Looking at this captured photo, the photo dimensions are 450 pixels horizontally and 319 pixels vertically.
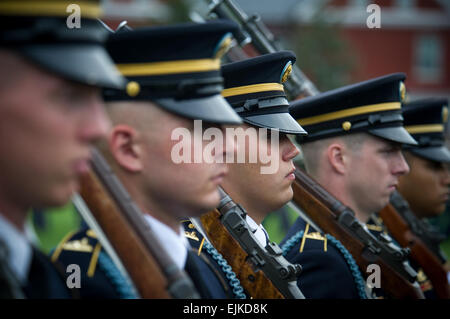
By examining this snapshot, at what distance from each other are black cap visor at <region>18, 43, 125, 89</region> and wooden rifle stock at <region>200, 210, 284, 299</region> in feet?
5.14

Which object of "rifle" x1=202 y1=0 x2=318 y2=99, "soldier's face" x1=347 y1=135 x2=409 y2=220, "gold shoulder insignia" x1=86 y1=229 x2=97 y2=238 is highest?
"rifle" x1=202 y1=0 x2=318 y2=99

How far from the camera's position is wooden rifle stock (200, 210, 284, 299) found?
10.6 feet

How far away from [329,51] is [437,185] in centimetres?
2867

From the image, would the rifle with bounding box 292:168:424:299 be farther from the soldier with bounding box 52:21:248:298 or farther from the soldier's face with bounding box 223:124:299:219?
the soldier with bounding box 52:21:248:298

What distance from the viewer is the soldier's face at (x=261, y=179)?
11.3ft

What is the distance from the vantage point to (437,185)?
589 cm

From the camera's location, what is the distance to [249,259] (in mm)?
3287

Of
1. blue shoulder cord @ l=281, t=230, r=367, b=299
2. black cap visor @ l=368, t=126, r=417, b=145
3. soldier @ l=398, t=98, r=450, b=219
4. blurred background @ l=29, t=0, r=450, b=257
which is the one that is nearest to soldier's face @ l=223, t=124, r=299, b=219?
blue shoulder cord @ l=281, t=230, r=367, b=299

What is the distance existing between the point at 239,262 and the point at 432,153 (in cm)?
316

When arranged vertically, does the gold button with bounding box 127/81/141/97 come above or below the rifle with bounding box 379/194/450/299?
above

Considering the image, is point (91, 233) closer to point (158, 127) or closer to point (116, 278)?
point (116, 278)

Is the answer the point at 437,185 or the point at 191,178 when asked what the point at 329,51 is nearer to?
the point at 437,185
